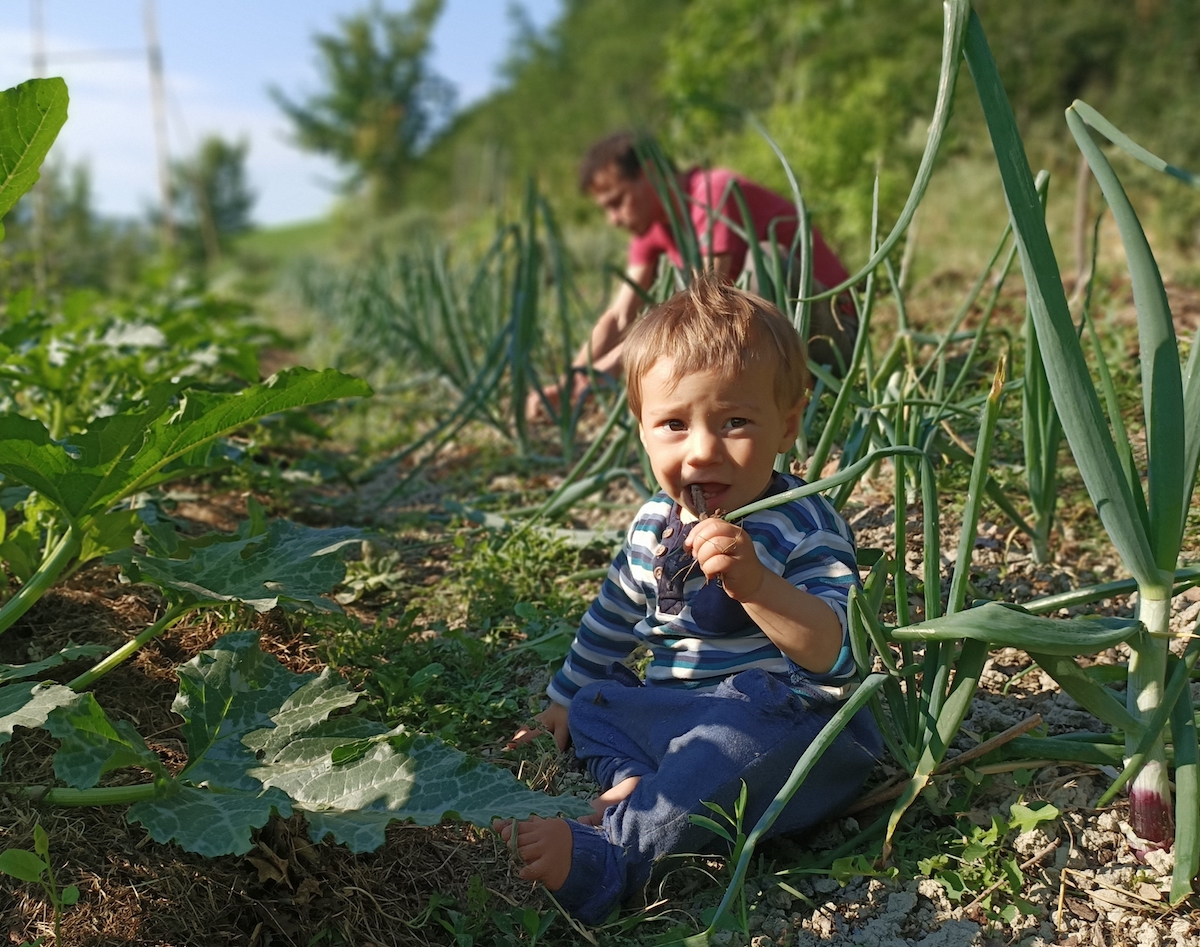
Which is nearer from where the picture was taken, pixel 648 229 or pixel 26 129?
pixel 26 129

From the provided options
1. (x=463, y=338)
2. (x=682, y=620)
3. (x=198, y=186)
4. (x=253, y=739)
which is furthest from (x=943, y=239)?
(x=198, y=186)

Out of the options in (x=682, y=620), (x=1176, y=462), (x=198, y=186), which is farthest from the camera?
(x=198, y=186)

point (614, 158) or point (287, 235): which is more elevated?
point (287, 235)

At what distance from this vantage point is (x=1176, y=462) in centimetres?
110

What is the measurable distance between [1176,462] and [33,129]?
4.88 feet

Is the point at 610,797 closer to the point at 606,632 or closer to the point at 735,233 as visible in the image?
the point at 606,632

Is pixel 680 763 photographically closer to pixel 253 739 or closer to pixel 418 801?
pixel 418 801

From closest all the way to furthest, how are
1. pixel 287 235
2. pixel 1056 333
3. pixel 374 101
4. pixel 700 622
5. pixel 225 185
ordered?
pixel 1056 333
pixel 700 622
pixel 374 101
pixel 225 185
pixel 287 235

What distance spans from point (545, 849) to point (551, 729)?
0.35 meters

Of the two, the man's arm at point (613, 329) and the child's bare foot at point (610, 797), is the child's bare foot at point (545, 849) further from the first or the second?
the man's arm at point (613, 329)

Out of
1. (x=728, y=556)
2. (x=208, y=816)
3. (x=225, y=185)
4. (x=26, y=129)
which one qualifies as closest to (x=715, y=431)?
(x=728, y=556)

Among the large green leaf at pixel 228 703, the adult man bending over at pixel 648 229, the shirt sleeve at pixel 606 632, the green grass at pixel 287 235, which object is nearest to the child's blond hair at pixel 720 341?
the shirt sleeve at pixel 606 632

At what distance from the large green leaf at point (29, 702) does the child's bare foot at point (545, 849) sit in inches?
21.3

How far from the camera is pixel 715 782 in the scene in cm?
131
